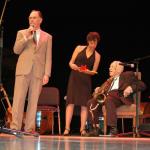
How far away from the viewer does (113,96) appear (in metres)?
4.96

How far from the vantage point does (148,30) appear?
713 centimetres

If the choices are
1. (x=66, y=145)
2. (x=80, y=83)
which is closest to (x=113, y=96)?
(x=80, y=83)

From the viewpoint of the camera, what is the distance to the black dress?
497 centimetres

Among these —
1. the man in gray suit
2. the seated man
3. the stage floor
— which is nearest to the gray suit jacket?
the man in gray suit

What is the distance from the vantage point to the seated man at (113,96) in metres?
4.84

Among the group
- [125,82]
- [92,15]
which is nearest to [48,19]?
[92,15]

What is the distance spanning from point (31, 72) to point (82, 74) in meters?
0.96

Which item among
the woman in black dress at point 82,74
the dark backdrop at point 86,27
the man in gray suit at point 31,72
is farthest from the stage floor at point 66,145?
the dark backdrop at point 86,27

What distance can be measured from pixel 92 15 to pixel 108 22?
28 centimetres

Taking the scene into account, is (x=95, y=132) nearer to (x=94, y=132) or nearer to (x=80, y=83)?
(x=94, y=132)

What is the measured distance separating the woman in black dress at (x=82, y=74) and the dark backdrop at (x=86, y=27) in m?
2.06

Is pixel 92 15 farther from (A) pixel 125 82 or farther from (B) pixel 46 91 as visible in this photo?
(A) pixel 125 82

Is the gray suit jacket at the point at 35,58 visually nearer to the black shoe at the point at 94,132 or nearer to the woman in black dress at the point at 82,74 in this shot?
the woman in black dress at the point at 82,74

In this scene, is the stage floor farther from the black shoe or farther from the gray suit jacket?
the black shoe
